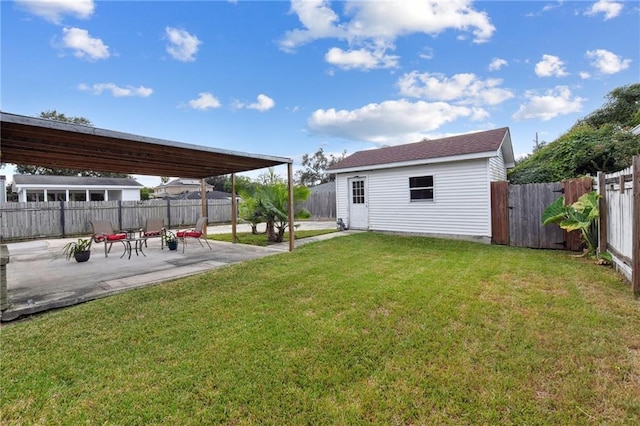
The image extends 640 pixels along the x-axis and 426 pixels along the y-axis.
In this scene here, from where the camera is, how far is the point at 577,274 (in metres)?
5.08

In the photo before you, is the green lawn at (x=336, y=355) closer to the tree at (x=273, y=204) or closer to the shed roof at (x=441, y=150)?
the tree at (x=273, y=204)

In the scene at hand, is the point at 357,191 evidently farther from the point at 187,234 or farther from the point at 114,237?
the point at 114,237

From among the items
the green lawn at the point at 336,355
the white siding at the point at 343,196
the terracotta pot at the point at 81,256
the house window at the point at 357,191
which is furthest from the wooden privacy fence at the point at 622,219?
the terracotta pot at the point at 81,256

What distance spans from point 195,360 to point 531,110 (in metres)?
25.7

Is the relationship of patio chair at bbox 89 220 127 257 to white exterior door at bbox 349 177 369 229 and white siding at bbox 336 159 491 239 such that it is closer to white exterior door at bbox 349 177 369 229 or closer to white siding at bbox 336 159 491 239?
white exterior door at bbox 349 177 369 229

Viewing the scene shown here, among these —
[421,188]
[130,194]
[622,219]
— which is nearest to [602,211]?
[622,219]

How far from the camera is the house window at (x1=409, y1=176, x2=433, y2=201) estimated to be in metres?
9.79

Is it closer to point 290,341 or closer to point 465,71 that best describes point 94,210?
point 290,341

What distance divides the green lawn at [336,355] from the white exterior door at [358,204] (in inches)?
269

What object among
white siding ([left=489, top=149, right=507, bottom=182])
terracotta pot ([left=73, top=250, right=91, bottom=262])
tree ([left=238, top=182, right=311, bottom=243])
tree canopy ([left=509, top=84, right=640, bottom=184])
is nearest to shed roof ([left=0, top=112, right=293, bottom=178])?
tree ([left=238, top=182, right=311, bottom=243])

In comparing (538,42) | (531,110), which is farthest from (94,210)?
(531,110)

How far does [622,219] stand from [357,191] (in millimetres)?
8010

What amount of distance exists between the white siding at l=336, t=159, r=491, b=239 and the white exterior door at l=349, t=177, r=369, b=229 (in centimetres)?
22

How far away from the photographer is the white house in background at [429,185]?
876 cm
